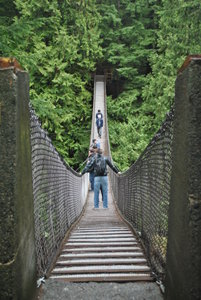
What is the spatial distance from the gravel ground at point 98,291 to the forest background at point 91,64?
9.62 meters

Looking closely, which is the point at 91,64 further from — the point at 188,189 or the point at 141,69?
the point at 188,189

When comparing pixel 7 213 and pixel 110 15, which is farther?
pixel 110 15

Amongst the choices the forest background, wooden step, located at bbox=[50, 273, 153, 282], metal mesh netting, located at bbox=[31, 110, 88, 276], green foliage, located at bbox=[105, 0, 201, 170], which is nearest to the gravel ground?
wooden step, located at bbox=[50, 273, 153, 282]

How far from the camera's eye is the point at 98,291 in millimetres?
1741

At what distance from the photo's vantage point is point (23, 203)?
4.65 feet

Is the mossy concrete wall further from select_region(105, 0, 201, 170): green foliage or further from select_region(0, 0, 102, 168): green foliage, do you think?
select_region(0, 0, 102, 168): green foliage

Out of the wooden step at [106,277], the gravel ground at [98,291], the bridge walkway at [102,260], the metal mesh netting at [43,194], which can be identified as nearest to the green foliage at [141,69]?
the bridge walkway at [102,260]

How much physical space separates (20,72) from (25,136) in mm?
285

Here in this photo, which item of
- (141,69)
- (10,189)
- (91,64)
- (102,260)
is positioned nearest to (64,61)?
(91,64)

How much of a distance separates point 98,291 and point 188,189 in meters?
0.83

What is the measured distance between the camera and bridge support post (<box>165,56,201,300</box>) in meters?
1.20

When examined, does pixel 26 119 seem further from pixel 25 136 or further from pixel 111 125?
pixel 111 125

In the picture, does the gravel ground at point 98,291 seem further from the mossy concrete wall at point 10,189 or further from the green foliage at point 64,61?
the green foliage at point 64,61

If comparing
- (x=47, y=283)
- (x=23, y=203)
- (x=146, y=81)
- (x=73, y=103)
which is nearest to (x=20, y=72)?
(x=23, y=203)
